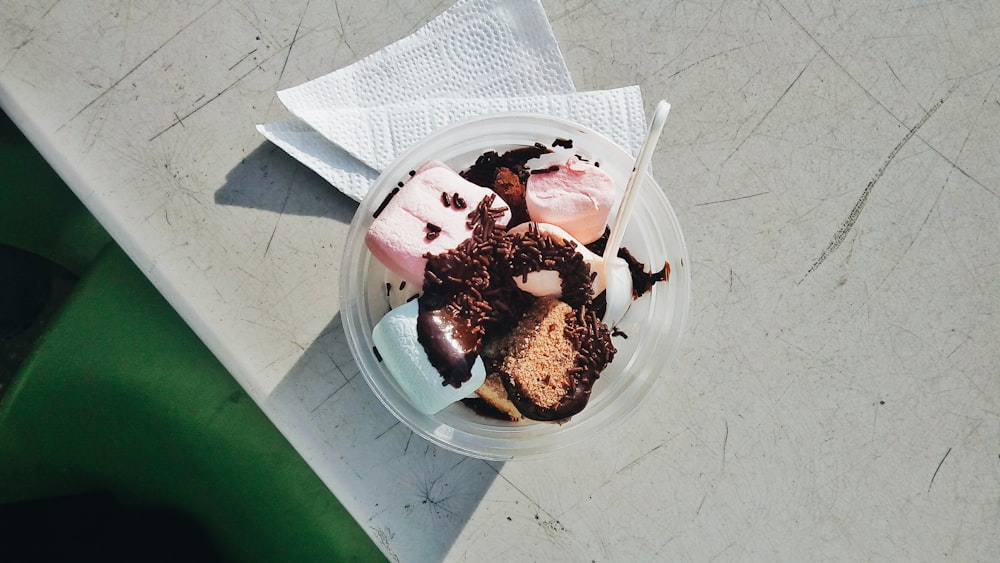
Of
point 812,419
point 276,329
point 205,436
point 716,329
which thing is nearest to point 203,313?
point 276,329

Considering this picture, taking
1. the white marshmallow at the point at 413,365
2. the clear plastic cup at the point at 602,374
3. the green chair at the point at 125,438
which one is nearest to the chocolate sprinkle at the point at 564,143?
the clear plastic cup at the point at 602,374

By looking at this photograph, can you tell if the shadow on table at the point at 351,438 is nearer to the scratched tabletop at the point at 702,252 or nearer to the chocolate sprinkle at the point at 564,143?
the scratched tabletop at the point at 702,252

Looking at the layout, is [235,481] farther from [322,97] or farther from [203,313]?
[322,97]

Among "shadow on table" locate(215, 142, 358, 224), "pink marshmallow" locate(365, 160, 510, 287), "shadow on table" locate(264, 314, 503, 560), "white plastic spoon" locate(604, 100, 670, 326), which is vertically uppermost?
"shadow on table" locate(215, 142, 358, 224)

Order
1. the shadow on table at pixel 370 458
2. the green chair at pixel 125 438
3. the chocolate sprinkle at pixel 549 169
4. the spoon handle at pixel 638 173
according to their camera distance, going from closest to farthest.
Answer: the spoon handle at pixel 638 173
the chocolate sprinkle at pixel 549 169
the shadow on table at pixel 370 458
the green chair at pixel 125 438

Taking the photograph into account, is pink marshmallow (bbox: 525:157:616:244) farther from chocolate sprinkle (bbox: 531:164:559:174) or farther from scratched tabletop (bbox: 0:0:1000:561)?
scratched tabletop (bbox: 0:0:1000:561)

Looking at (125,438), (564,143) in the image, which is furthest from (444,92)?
(125,438)

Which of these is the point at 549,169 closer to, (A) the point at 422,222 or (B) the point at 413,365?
(A) the point at 422,222

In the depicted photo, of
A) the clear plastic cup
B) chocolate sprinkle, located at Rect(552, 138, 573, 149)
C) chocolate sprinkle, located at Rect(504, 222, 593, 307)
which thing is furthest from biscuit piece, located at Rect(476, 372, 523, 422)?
chocolate sprinkle, located at Rect(552, 138, 573, 149)
